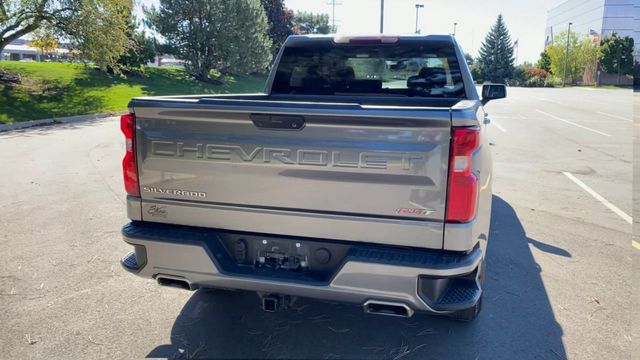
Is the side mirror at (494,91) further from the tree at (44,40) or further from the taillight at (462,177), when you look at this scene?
the tree at (44,40)

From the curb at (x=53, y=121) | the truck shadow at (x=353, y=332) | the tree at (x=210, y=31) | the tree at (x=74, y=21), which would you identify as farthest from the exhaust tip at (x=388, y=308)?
the tree at (x=210, y=31)

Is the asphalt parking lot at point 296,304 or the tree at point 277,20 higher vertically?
the tree at point 277,20

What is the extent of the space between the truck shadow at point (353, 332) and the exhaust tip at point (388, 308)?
0.52m

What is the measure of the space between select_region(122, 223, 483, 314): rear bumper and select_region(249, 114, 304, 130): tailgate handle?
695mm

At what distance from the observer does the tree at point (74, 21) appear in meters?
19.9

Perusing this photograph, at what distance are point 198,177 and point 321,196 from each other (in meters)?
0.79

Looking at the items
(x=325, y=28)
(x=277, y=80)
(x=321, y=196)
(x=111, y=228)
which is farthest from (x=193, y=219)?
(x=325, y=28)

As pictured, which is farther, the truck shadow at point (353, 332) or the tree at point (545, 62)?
the tree at point (545, 62)

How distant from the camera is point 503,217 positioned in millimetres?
6613

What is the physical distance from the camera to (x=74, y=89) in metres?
23.3

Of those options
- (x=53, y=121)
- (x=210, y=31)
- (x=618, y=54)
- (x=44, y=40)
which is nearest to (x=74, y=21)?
(x=44, y=40)

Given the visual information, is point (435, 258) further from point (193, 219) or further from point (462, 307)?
point (193, 219)

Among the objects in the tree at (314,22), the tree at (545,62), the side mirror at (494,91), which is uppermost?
the tree at (314,22)

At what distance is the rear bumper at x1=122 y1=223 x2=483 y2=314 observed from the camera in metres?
2.79
